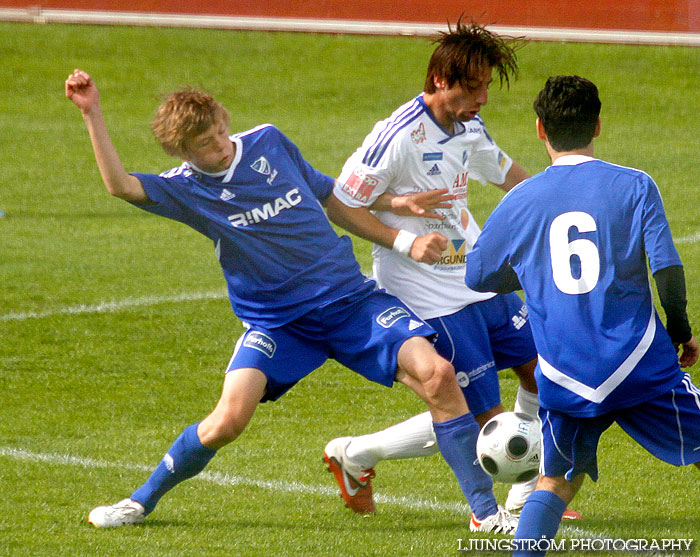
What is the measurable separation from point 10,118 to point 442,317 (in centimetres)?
1561

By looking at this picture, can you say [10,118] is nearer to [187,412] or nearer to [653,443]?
[187,412]

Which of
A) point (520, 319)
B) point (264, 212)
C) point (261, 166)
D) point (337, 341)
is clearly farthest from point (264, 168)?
point (520, 319)

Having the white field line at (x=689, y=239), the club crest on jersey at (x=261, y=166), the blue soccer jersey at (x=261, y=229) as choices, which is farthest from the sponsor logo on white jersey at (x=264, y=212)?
the white field line at (x=689, y=239)

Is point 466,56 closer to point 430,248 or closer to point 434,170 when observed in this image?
point 434,170

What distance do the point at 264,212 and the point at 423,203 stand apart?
26.5 inches

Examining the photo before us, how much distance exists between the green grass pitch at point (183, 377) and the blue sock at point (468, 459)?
16 centimetres

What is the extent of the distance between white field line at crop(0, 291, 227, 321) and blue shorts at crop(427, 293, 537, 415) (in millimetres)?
4585

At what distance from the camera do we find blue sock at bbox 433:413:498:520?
185 inches

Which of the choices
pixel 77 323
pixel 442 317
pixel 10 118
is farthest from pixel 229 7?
pixel 442 317

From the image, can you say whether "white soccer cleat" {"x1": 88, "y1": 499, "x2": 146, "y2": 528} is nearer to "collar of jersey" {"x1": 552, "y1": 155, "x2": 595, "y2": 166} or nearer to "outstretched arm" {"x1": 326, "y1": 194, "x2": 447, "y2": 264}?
"outstretched arm" {"x1": 326, "y1": 194, "x2": 447, "y2": 264}

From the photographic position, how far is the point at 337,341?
497 centimetres

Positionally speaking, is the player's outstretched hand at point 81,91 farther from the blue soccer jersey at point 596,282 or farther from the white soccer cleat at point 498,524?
the white soccer cleat at point 498,524

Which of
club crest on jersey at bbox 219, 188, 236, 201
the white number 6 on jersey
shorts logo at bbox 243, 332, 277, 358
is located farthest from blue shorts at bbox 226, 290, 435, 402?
the white number 6 on jersey

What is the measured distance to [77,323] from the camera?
8688mm
